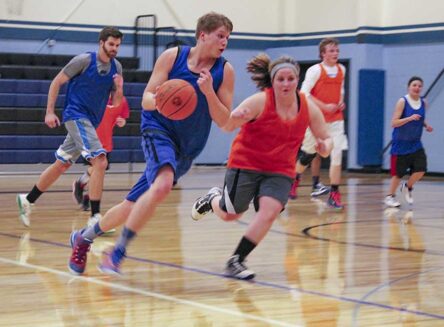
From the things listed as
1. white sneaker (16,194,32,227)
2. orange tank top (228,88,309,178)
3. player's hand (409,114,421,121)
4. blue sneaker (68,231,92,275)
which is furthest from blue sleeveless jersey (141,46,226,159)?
player's hand (409,114,421,121)

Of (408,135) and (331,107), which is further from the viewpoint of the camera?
(408,135)

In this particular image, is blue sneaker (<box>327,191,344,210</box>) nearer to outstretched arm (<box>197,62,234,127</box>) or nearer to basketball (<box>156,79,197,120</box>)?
outstretched arm (<box>197,62,234,127</box>)

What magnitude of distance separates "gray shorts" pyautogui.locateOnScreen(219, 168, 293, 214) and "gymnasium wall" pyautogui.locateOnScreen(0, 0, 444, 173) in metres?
10.8

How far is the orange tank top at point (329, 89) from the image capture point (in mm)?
10477

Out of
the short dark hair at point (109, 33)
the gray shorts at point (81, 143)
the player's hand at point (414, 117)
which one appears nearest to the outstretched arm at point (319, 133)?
the short dark hair at point (109, 33)

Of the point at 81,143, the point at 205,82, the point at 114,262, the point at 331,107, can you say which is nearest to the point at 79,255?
the point at 114,262

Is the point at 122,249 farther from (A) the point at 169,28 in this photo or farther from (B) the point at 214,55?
(A) the point at 169,28

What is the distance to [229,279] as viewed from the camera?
18.8 ft

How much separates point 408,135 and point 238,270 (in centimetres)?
561

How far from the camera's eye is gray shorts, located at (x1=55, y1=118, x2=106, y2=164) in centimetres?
796

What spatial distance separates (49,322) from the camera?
4.47 m

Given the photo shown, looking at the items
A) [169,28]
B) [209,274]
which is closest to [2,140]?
[169,28]

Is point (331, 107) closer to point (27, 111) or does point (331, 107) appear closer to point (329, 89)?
point (329, 89)

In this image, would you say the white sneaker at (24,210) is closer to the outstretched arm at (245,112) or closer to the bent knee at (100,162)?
the bent knee at (100,162)
